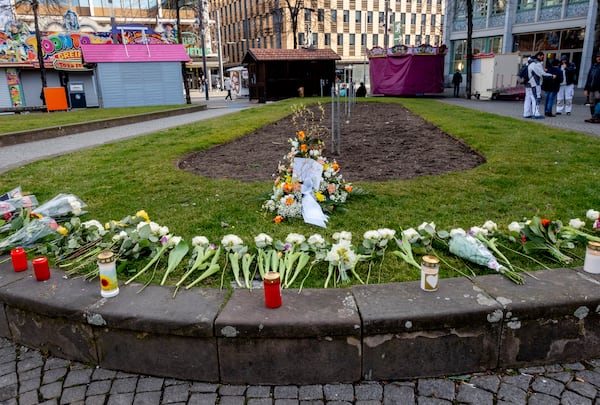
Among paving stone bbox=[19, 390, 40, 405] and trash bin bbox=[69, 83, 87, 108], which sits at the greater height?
trash bin bbox=[69, 83, 87, 108]

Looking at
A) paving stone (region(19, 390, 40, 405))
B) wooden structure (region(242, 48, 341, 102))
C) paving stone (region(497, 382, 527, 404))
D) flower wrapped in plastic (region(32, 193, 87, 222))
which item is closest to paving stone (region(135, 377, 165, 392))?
paving stone (region(19, 390, 40, 405))

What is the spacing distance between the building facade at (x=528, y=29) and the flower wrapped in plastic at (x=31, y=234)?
1024 inches

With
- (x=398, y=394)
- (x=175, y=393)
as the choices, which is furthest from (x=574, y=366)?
Answer: (x=175, y=393)

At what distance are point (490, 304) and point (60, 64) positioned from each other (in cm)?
3609

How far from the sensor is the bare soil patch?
22.6 ft

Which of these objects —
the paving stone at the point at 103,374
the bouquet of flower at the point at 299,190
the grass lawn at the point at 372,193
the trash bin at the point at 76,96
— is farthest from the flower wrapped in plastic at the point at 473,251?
the trash bin at the point at 76,96

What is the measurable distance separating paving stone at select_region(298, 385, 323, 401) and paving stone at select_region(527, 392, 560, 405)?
1.11 m

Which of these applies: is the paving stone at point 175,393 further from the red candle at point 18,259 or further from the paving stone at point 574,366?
the paving stone at point 574,366

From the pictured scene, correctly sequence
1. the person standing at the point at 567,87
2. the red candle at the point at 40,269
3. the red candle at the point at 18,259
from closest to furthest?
the red candle at the point at 40,269 < the red candle at the point at 18,259 < the person standing at the point at 567,87

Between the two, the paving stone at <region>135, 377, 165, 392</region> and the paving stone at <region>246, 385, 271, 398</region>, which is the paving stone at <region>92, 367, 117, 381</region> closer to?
the paving stone at <region>135, 377, 165, 392</region>

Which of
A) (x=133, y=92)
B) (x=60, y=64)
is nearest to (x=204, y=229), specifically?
(x=133, y=92)

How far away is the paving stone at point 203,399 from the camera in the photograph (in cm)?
256

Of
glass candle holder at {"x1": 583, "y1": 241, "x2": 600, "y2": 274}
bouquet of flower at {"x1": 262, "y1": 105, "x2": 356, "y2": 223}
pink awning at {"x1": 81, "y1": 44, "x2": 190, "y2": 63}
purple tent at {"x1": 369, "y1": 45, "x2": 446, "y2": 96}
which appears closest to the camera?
glass candle holder at {"x1": 583, "y1": 241, "x2": 600, "y2": 274}

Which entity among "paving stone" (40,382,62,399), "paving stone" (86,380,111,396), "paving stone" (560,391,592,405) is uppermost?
"paving stone" (560,391,592,405)
